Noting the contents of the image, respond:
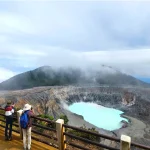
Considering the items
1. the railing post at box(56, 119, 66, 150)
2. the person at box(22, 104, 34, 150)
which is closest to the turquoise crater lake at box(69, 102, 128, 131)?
the person at box(22, 104, 34, 150)

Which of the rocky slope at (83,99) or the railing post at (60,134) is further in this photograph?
the rocky slope at (83,99)

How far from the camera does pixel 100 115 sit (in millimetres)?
76312

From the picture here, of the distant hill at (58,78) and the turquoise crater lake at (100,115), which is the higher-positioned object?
the distant hill at (58,78)

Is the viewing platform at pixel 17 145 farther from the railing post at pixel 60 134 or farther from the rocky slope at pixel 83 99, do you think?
the rocky slope at pixel 83 99

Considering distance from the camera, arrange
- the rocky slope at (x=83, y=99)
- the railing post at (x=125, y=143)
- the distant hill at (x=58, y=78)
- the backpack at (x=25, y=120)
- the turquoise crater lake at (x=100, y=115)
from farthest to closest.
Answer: the distant hill at (x=58, y=78) → the turquoise crater lake at (x=100, y=115) → the rocky slope at (x=83, y=99) → the backpack at (x=25, y=120) → the railing post at (x=125, y=143)

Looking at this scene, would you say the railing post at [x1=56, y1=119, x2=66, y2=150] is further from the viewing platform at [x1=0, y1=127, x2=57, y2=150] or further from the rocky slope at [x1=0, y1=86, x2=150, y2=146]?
the rocky slope at [x1=0, y1=86, x2=150, y2=146]

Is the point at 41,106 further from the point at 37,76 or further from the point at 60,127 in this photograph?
the point at 37,76

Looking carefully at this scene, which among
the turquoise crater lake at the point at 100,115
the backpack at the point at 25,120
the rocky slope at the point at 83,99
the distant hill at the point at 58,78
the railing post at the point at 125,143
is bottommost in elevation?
the turquoise crater lake at the point at 100,115

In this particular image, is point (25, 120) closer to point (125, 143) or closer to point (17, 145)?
point (17, 145)

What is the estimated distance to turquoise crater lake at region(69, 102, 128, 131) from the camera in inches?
2452

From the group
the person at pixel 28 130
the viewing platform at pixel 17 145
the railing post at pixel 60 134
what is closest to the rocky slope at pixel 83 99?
the viewing platform at pixel 17 145

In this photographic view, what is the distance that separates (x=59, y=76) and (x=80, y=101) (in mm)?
71462

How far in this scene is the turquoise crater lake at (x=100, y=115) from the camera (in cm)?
6228

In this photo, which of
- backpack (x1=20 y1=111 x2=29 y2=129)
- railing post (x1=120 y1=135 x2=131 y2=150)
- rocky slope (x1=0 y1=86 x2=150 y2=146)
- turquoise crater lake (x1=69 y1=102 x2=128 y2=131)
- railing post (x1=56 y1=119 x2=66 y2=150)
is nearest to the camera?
railing post (x1=120 y1=135 x2=131 y2=150)
